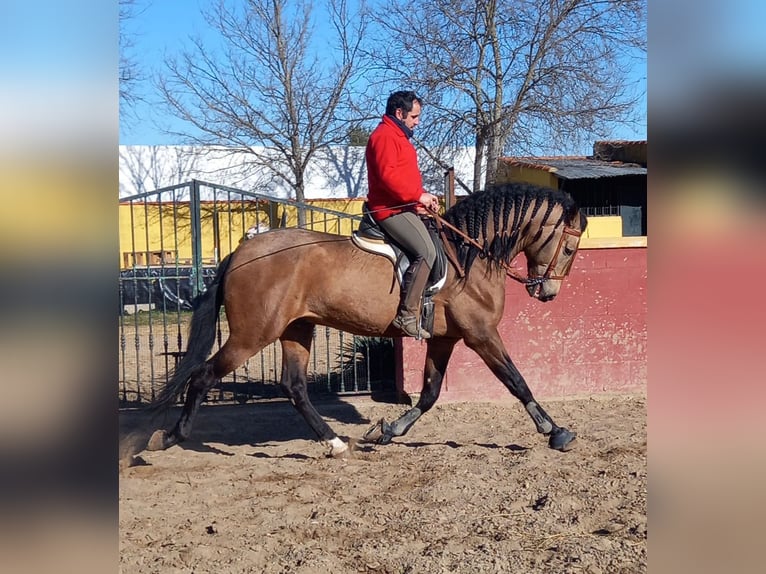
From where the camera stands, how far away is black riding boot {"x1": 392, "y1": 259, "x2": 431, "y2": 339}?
561 cm

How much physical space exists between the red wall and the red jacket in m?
2.48

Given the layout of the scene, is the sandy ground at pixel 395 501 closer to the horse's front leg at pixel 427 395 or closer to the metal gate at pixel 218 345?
the horse's front leg at pixel 427 395

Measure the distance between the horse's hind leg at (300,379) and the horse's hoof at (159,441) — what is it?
3.23ft

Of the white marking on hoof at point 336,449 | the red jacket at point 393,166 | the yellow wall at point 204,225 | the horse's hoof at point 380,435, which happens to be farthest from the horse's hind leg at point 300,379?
the yellow wall at point 204,225

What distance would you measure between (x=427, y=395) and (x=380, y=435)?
0.52 metres

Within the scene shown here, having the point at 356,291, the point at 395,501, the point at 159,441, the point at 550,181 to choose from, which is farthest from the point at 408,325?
the point at 550,181

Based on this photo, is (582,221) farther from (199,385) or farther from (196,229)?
(196,229)

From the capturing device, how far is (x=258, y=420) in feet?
24.2

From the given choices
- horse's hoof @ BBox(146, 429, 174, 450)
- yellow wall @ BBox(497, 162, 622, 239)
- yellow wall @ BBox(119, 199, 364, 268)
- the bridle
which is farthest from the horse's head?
yellow wall @ BBox(497, 162, 622, 239)

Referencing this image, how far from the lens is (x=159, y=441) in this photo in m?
5.80
